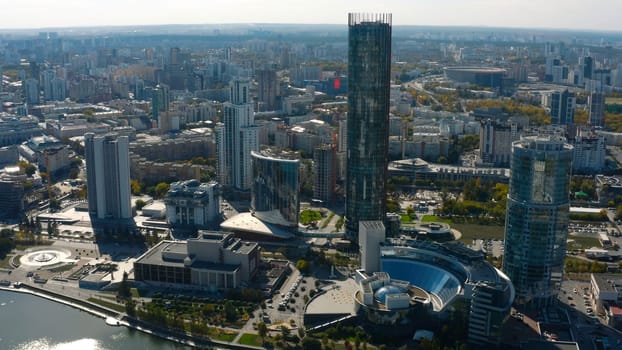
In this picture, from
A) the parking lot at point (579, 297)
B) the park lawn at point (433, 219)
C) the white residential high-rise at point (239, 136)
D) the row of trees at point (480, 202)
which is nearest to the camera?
the parking lot at point (579, 297)

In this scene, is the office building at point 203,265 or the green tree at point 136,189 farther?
the green tree at point 136,189

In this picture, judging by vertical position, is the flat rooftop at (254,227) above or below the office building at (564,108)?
below

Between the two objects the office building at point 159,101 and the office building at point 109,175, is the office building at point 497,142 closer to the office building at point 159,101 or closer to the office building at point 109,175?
the office building at point 109,175

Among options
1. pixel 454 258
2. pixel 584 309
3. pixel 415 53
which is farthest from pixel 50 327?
pixel 415 53

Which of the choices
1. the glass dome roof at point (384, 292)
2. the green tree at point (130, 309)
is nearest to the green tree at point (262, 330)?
the glass dome roof at point (384, 292)

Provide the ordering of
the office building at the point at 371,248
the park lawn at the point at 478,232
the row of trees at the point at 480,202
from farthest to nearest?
the row of trees at the point at 480,202
the park lawn at the point at 478,232
the office building at the point at 371,248

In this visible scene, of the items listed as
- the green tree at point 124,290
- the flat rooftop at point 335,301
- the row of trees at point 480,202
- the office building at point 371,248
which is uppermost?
the office building at point 371,248
